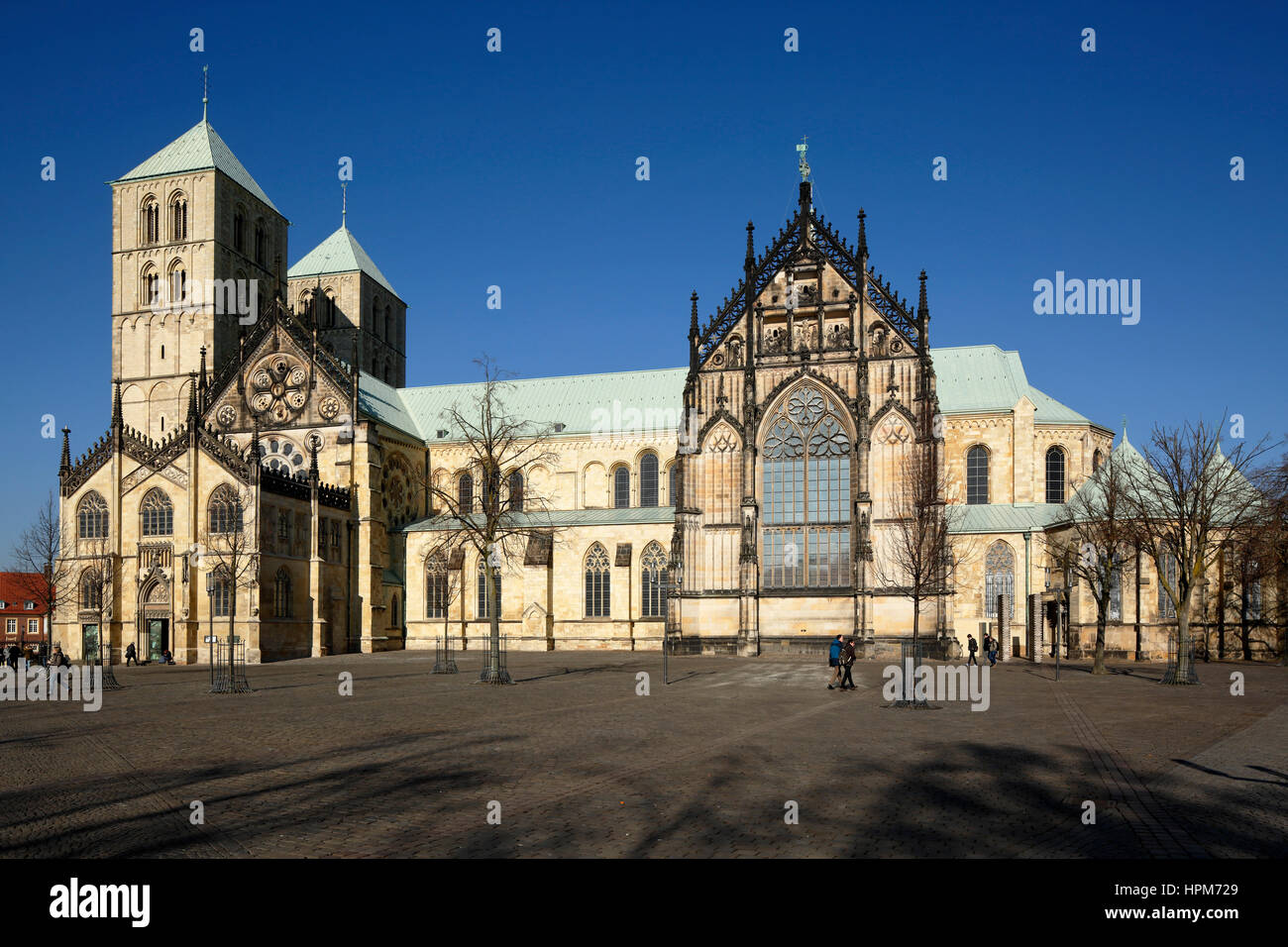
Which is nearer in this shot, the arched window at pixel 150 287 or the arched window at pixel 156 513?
the arched window at pixel 156 513

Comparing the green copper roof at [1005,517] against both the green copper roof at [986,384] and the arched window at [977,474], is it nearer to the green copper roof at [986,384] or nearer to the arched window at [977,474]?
the arched window at [977,474]

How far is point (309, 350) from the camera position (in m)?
62.8

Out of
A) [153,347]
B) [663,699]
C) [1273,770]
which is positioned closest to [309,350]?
[153,347]

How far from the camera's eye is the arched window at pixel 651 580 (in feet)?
197

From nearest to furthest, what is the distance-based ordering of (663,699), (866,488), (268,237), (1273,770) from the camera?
1. (1273,770)
2. (663,699)
3. (866,488)
4. (268,237)

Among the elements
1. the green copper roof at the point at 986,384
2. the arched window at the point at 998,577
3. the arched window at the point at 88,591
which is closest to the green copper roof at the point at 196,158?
the arched window at the point at 88,591

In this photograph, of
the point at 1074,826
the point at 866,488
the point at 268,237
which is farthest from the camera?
the point at 268,237

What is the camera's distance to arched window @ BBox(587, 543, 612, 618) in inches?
2395

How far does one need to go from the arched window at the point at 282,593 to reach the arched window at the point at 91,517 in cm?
1089

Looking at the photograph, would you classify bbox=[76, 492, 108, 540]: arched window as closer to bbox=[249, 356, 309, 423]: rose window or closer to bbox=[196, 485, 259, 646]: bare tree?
bbox=[196, 485, 259, 646]: bare tree

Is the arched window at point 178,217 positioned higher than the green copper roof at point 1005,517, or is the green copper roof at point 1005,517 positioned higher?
the arched window at point 178,217
